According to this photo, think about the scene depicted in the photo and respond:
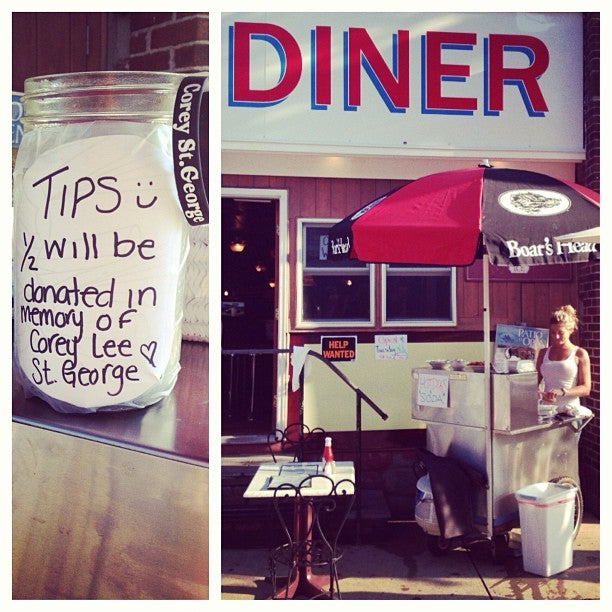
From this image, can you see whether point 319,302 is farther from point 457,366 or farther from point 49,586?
point 49,586

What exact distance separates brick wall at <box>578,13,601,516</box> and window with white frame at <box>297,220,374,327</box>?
2.04 m

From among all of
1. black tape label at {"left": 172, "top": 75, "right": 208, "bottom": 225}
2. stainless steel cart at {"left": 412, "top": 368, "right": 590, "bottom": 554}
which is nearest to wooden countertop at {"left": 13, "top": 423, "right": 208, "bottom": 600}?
black tape label at {"left": 172, "top": 75, "right": 208, "bottom": 225}

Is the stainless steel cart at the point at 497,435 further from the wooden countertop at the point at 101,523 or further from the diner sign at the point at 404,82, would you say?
the diner sign at the point at 404,82

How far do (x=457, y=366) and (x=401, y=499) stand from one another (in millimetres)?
1728

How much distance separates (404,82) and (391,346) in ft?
8.08

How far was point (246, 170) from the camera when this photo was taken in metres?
5.96

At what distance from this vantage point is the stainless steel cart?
173 inches

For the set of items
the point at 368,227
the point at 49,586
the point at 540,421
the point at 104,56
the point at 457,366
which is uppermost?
the point at 104,56

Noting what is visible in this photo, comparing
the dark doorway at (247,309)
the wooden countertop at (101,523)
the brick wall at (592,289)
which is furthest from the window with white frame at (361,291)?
the wooden countertop at (101,523)

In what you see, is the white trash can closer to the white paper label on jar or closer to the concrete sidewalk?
the concrete sidewalk

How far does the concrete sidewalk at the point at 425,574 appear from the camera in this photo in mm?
4176

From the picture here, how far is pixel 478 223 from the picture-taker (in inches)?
149
